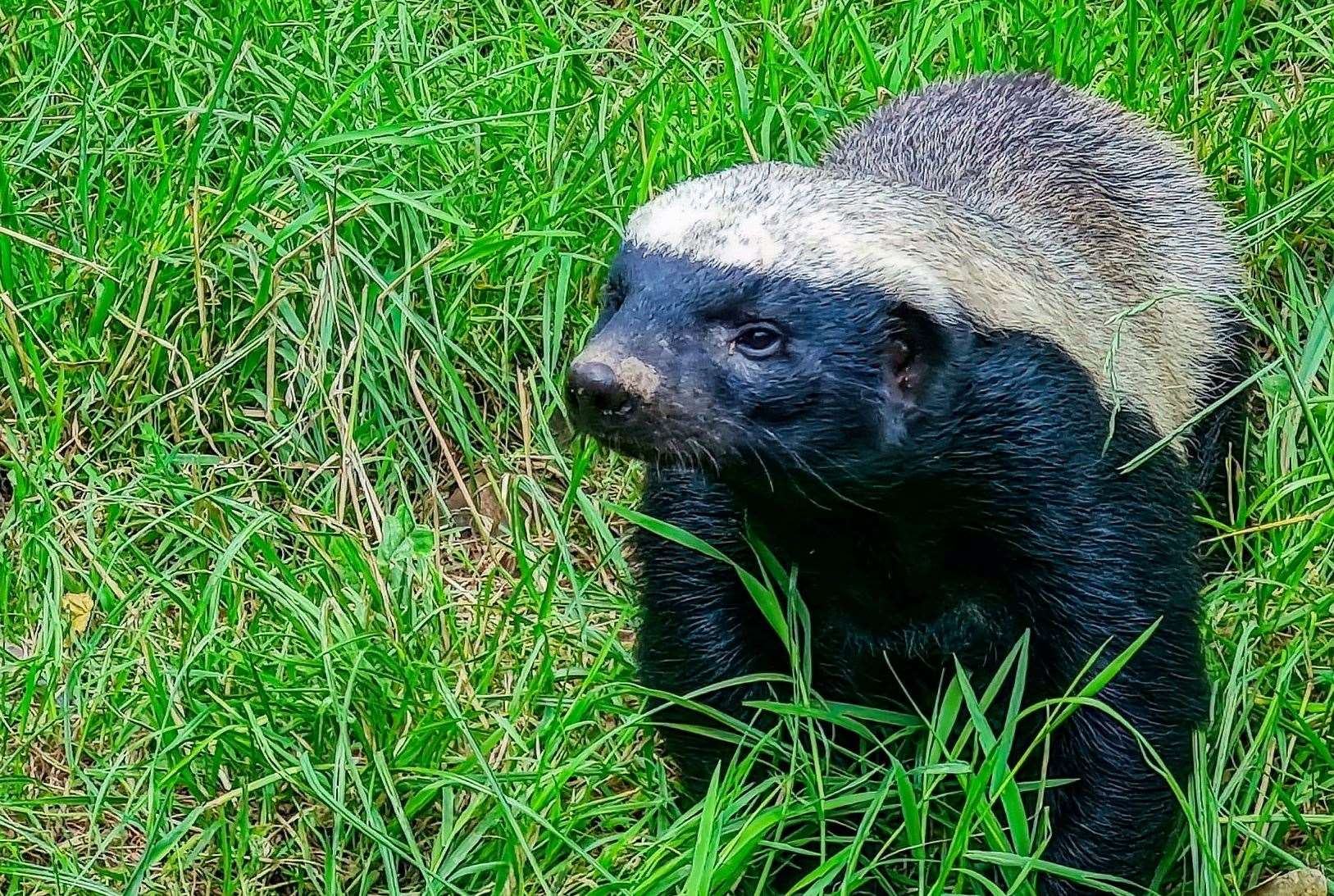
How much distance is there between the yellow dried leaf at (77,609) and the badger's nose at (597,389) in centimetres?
203

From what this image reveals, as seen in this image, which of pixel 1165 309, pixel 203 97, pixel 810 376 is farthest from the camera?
pixel 203 97

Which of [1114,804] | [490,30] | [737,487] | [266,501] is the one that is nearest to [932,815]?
[1114,804]

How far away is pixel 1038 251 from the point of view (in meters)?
4.51

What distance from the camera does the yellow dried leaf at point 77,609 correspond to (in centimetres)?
521

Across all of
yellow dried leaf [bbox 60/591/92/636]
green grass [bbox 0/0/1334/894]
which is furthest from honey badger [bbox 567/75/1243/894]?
yellow dried leaf [bbox 60/591/92/636]

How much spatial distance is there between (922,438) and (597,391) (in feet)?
2.43

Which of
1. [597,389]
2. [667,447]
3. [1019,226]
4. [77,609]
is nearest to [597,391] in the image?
[597,389]

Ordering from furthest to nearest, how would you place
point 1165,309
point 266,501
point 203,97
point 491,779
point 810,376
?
point 203,97, point 266,501, point 1165,309, point 491,779, point 810,376

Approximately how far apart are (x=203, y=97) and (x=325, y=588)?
78.7 inches

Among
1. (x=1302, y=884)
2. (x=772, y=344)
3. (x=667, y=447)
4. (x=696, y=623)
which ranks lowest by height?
(x=1302, y=884)

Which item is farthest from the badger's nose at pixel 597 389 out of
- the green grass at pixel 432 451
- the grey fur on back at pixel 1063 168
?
the grey fur on back at pixel 1063 168

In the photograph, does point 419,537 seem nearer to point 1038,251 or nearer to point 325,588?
point 325,588

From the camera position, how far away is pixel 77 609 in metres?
5.25

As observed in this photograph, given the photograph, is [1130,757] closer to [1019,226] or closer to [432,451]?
[1019,226]
